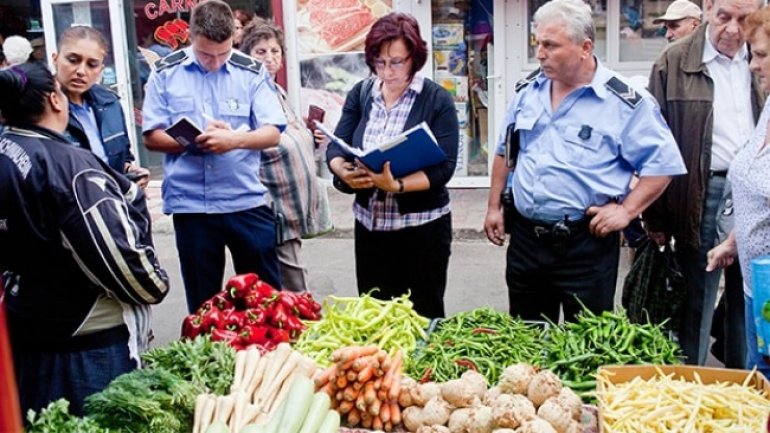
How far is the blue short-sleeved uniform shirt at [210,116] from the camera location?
4.57 metres

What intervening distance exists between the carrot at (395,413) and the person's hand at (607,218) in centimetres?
149

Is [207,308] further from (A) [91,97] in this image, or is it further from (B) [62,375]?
(A) [91,97]

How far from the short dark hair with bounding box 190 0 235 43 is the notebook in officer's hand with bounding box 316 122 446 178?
88 cm

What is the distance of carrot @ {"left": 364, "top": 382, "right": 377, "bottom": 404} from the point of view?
2889 millimetres

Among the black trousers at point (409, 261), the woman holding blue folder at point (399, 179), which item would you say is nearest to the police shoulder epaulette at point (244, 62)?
the woman holding blue folder at point (399, 179)

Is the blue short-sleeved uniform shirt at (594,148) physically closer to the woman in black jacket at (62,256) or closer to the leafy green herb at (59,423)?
the woman in black jacket at (62,256)

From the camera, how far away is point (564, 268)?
13.1 ft

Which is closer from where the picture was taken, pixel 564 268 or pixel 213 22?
pixel 564 268

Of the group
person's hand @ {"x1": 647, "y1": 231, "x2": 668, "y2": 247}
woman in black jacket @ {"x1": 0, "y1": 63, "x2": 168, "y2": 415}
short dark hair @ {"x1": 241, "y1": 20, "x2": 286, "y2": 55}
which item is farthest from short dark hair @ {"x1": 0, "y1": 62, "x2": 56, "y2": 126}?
person's hand @ {"x1": 647, "y1": 231, "x2": 668, "y2": 247}

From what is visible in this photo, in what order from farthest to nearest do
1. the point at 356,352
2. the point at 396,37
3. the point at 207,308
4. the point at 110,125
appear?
the point at 110,125 < the point at 396,37 < the point at 207,308 < the point at 356,352

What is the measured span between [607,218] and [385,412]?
1581mm

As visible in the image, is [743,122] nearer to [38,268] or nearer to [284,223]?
[284,223]

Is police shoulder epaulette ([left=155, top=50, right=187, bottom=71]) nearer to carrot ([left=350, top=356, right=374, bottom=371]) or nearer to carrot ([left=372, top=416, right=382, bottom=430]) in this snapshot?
carrot ([left=350, top=356, right=374, bottom=371])

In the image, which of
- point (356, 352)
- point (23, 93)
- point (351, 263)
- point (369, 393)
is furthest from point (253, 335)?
point (351, 263)
